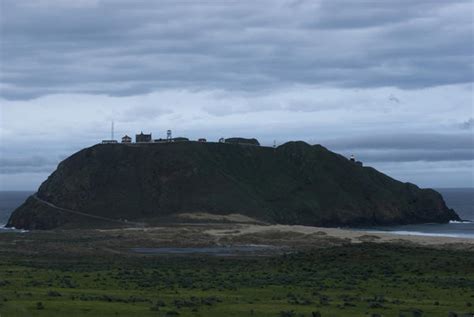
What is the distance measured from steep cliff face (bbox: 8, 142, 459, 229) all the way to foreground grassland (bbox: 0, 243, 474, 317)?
70.9 m

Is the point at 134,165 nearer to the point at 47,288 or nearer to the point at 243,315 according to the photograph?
the point at 47,288

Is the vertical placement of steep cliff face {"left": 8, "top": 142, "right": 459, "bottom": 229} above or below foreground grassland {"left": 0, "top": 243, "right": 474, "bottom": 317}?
above

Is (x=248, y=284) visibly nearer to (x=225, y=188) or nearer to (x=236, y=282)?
(x=236, y=282)

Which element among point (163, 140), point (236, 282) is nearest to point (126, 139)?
point (163, 140)

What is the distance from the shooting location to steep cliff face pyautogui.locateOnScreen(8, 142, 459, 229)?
14100 cm

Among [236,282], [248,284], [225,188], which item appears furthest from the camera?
[225,188]

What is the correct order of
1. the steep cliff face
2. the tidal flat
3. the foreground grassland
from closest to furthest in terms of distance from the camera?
the foreground grassland → the tidal flat → the steep cliff face

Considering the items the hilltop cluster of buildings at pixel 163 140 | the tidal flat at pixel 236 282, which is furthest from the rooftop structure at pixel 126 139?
the tidal flat at pixel 236 282

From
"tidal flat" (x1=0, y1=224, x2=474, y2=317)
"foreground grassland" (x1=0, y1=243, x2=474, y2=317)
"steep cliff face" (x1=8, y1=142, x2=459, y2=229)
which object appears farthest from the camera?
"steep cliff face" (x1=8, y1=142, x2=459, y2=229)

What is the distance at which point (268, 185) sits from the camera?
6147 inches

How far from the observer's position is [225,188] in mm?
144250

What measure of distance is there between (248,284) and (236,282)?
1.59m

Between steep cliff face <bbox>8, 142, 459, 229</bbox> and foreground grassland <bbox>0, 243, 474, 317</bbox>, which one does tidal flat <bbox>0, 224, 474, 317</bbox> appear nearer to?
foreground grassland <bbox>0, 243, 474, 317</bbox>

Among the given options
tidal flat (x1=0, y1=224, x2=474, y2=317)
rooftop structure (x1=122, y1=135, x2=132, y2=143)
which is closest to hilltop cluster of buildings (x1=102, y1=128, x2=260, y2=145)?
rooftop structure (x1=122, y1=135, x2=132, y2=143)
